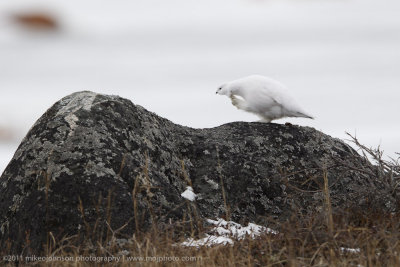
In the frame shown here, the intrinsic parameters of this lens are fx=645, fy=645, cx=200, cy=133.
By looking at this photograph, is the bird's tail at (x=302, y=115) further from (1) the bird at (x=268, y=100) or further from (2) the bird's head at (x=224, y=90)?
(2) the bird's head at (x=224, y=90)

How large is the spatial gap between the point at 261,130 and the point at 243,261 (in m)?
2.09

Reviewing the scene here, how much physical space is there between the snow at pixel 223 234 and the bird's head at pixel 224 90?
82.9 inches

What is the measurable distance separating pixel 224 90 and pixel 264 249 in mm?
3102

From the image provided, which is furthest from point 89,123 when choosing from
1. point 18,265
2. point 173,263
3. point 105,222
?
point 173,263

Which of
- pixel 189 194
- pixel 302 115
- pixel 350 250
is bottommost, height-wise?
pixel 350 250

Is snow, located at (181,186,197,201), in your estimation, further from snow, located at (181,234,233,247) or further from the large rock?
snow, located at (181,234,233,247)

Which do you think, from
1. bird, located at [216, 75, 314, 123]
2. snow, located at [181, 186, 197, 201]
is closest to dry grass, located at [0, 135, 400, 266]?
snow, located at [181, 186, 197, 201]

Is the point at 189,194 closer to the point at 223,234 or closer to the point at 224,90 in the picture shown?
the point at 223,234

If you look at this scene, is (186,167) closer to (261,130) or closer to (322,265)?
(261,130)

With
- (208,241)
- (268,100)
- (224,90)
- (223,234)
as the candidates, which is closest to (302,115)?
(268,100)

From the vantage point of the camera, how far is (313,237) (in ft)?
12.4

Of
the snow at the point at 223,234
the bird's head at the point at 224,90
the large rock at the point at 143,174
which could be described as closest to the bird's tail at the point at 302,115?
the large rock at the point at 143,174

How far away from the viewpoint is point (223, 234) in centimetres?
444

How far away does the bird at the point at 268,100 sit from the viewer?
6047mm
